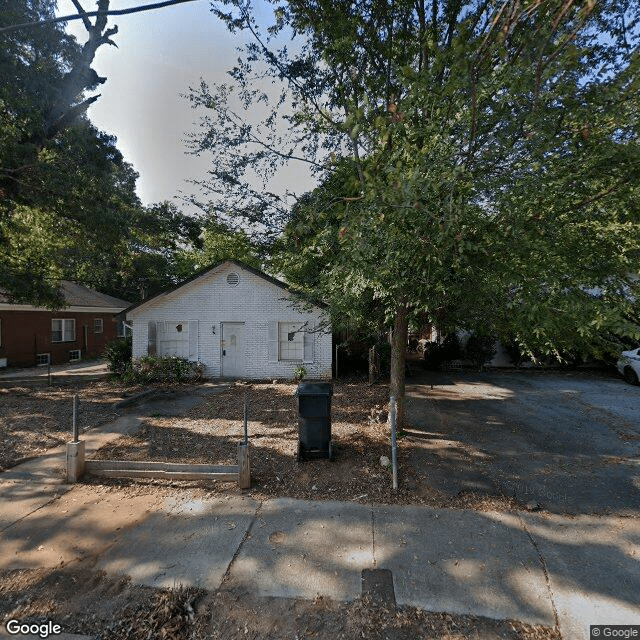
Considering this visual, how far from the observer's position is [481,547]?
3.60 meters

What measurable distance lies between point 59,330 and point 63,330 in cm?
21

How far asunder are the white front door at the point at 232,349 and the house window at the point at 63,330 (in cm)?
1100

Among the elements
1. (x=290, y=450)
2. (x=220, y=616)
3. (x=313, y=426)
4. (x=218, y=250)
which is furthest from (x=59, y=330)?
(x=220, y=616)

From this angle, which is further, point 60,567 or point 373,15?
point 373,15

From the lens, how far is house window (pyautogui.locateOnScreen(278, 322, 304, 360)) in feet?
44.7

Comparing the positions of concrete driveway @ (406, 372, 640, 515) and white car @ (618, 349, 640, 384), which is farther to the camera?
white car @ (618, 349, 640, 384)

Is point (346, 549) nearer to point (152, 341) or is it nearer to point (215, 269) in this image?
point (215, 269)

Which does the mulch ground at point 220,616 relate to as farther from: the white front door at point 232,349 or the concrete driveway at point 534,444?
the white front door at point 232,349

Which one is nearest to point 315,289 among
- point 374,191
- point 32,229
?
point 374,191

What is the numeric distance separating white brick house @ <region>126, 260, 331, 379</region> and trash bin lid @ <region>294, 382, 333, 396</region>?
7.48 metres

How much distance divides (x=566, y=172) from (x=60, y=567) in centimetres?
678

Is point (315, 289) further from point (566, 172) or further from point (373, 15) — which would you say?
point (373, 15)

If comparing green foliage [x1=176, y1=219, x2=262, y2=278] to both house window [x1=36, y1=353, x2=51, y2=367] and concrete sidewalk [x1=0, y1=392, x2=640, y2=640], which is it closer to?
concrete sidewalk [x1=0, y1=392, x2=640, y2=640]

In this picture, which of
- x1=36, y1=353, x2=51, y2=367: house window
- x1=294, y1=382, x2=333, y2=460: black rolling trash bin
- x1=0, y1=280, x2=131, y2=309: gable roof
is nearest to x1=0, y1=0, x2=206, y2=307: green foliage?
x1=36, y1=353, x2=51, y2=367: house window
